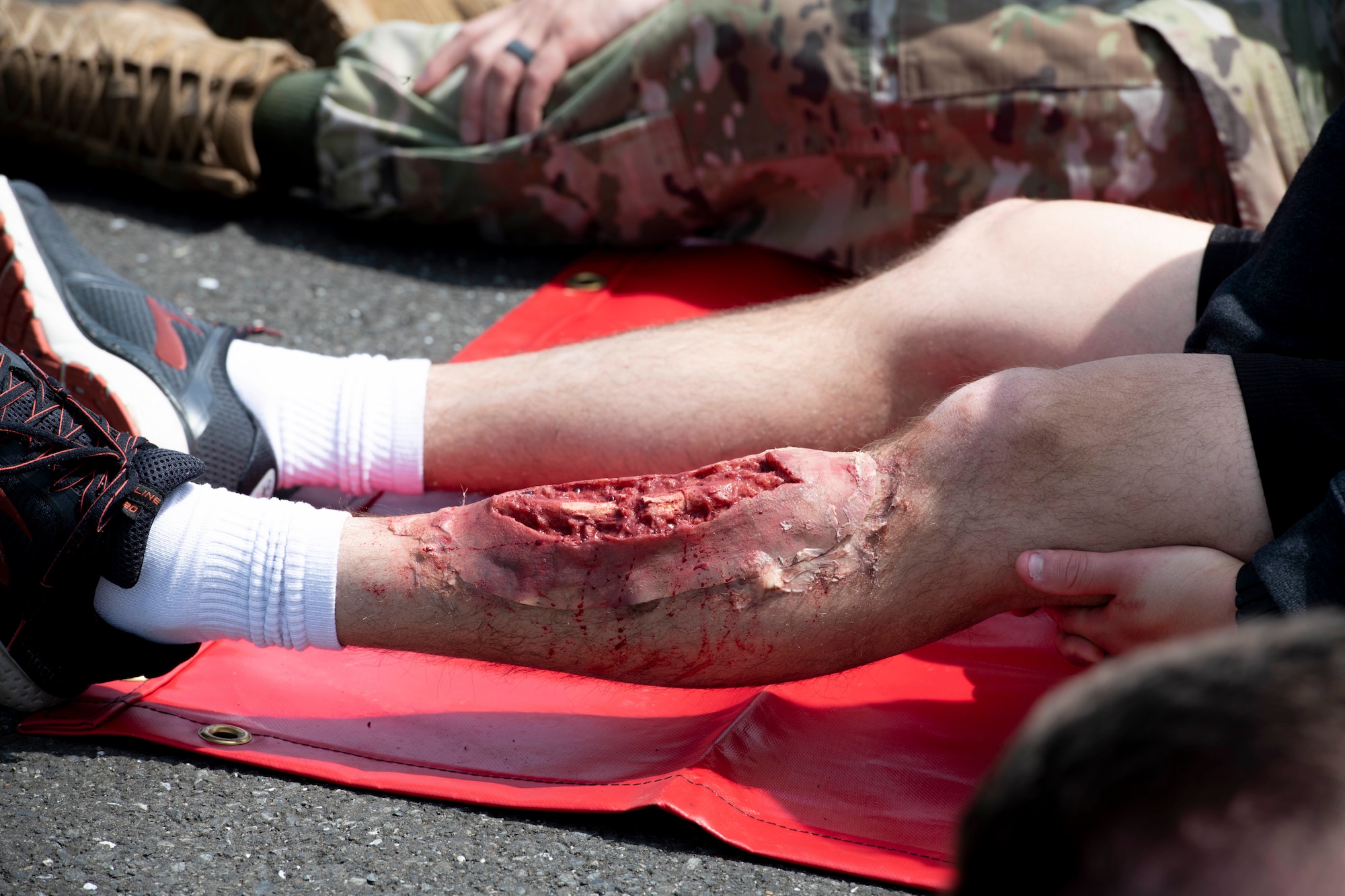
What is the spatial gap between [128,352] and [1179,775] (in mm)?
1613

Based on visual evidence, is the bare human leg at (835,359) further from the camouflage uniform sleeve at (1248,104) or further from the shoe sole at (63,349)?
the camouflage uniform sleeve at (1248,104)

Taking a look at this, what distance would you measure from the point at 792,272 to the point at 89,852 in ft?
6.19

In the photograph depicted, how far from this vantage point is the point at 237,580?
4.34 ft

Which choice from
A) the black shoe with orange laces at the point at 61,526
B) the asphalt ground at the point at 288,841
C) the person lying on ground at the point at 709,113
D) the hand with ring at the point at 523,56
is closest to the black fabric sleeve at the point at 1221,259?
the person lying on ground at the point at 709,113

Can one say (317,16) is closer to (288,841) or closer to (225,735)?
(225,735)

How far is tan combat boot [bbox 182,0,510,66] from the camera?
3137mm

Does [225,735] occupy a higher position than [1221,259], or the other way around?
[1221,259]

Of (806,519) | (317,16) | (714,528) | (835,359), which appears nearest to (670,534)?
(714,528)

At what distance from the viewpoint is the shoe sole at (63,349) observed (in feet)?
5.16

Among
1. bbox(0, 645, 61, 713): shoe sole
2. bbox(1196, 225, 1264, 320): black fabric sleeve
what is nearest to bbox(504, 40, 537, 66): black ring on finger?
bbox(1196, 225, 1264, 320): black fabric sleeve

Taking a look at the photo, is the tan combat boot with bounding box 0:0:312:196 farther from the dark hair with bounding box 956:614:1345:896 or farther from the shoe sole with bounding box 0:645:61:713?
the dark hair with bounding box 956:614:1345:896

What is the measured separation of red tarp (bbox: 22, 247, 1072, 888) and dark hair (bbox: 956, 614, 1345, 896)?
845mm

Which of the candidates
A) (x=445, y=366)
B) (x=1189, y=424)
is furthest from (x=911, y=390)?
(x=445, y=366)

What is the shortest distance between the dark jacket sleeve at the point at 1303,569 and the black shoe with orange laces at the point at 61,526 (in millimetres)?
1245
